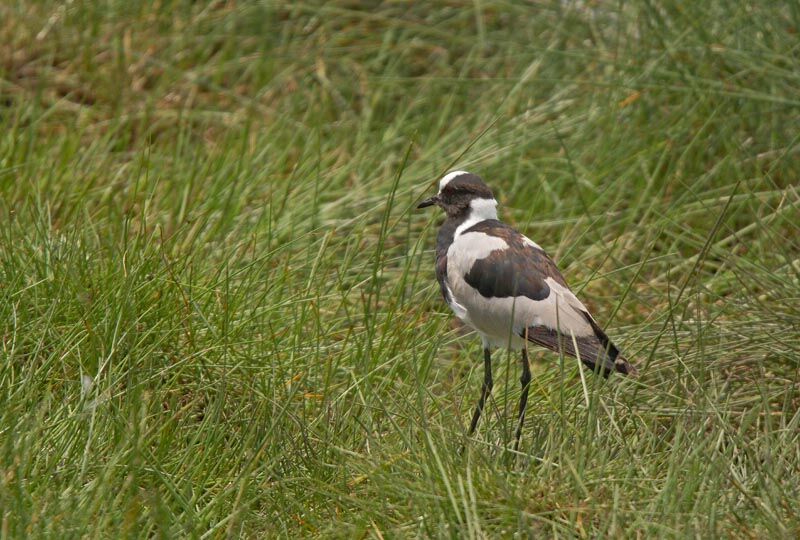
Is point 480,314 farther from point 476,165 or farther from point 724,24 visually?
point 724,24

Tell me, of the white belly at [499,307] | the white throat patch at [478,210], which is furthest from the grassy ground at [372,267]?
the white throat patch at [478,210]

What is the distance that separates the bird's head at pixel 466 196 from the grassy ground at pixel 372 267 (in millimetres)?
308

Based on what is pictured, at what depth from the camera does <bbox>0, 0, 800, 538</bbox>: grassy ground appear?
321cm

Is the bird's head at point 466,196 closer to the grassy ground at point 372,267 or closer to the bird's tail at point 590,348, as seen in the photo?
the grassy ground at point 372,267

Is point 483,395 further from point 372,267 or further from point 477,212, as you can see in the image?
point 372,267

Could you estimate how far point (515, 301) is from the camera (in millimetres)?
3750

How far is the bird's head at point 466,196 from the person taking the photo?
416cm

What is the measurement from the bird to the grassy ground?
16 centimetres

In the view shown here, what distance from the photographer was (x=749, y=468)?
11.6ft

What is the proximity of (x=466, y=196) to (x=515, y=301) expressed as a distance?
0.57 metres

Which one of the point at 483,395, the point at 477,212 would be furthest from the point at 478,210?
the point at 483,395

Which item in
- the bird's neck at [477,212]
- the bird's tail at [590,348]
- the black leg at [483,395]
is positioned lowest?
the black leg at [483,395]

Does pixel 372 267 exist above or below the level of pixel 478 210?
below

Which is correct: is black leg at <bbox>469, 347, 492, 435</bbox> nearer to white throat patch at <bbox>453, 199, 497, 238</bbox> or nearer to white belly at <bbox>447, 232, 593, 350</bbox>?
white belly at <bbox>447, 232, 593, 350</bbox>
